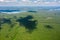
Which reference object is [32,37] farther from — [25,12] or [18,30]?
[25,12]

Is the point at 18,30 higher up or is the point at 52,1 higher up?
the point at 52,1

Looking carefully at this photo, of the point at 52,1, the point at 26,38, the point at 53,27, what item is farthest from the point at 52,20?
the point at 26,38

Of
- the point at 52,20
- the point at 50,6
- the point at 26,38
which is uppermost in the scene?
the point at 50,6

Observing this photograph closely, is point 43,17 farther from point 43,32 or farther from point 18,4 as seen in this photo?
point 18,4

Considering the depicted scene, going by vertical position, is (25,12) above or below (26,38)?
above

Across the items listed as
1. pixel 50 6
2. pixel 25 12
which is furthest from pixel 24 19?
pixel 50 6
